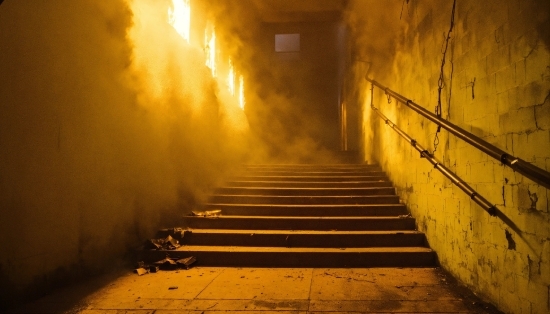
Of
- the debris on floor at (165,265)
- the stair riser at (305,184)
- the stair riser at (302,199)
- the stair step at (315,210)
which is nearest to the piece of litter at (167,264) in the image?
the debris on floor at (165,265)

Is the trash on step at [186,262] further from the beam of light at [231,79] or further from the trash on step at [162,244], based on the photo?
the beam of light at [231,79]

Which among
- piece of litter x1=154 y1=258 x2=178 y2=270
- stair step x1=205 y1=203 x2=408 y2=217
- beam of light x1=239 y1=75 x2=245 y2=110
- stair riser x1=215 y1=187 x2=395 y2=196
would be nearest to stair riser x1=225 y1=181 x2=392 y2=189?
stair riser x1=215 y1=187 x2=395 y2=196

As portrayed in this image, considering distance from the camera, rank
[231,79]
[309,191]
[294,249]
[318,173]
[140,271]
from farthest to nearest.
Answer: [231,79], [318,173], [309,191], [294,249], [140,271]

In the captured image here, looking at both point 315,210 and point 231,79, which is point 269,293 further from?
point 231,79

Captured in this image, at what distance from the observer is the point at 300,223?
4934 millimetres

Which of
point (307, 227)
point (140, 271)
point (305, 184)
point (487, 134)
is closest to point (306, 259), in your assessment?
point (307, 227)

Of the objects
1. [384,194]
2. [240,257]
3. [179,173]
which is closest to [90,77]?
[179,173]

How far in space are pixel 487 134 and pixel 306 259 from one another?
2.35 metres

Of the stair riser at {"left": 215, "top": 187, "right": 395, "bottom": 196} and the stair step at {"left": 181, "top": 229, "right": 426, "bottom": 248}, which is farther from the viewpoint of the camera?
the stair riser at {"left": 215, "top": 187, "right": 395, "bottom": 196}

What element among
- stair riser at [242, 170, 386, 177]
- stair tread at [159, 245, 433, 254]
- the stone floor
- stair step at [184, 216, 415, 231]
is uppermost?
stair riser at [242, 170, 386, 177]

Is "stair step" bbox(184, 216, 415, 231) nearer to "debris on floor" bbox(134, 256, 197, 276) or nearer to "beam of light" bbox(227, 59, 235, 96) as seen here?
"debris on floor" bbox(134, 256, 197, 276)

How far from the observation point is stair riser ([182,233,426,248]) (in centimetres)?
440

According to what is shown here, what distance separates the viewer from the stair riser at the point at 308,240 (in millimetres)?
4402

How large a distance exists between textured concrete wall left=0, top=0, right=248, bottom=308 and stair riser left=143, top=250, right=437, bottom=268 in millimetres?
880
